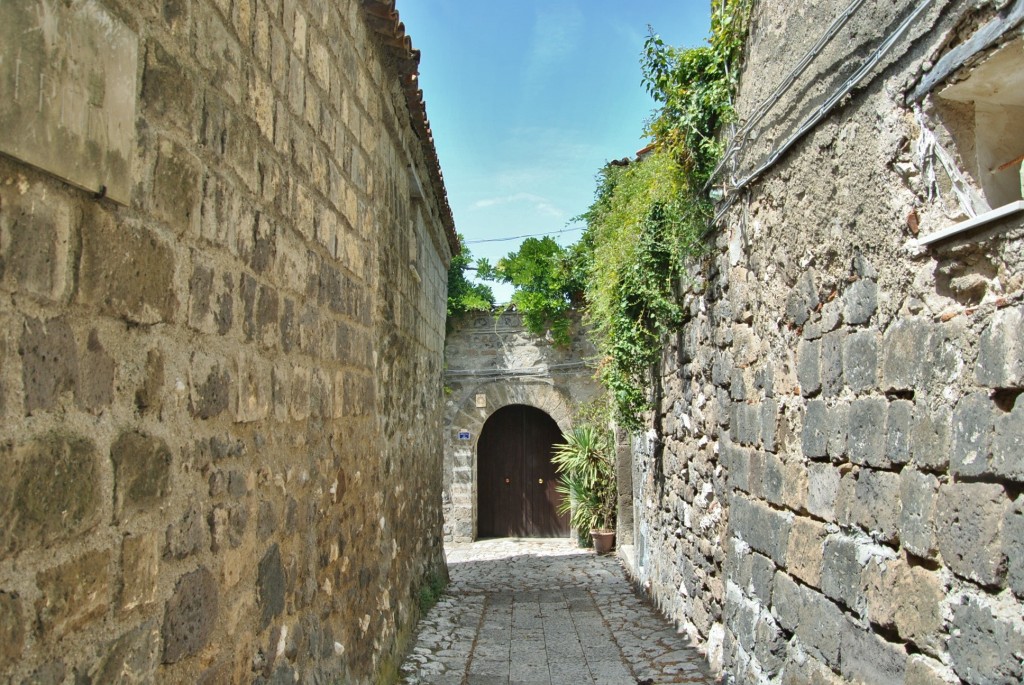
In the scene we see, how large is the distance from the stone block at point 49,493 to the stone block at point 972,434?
1902 millimetres

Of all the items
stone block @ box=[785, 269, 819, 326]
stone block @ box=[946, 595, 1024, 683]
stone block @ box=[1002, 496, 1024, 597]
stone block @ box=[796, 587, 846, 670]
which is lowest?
stone block @ box=[796, 587, 846, 670]

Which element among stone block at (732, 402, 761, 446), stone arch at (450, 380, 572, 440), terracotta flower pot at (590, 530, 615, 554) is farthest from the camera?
stone arch at (450, 380, 572, 440)

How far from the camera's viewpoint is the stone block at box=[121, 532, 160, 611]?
159 centimetres

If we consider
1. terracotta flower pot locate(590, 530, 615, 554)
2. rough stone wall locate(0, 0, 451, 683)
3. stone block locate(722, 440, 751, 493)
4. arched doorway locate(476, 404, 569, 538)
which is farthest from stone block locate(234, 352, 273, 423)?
arched doorway locate(476, 404, 569, 538)

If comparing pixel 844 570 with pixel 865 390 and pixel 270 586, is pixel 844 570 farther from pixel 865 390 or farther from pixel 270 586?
pixel 270 586

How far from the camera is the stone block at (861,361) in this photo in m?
2.57

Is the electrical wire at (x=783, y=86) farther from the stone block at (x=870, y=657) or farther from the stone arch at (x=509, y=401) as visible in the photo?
the stone arch at (x=509, y=401)

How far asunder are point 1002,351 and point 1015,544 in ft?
1.41

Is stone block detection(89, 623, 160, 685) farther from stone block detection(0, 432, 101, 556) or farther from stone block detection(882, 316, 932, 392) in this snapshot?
stone block detection(882, 316, 932, 392)

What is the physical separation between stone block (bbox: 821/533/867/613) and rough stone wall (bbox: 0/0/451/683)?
1.75m

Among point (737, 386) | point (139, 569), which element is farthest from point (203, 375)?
point (737, 386)

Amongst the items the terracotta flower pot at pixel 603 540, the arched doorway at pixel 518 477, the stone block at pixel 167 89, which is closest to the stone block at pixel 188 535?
the stone block at pixel 167 89

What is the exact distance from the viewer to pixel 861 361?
2.66 meters

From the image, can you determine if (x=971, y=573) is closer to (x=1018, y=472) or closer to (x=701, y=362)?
(x=1018, y=472)
